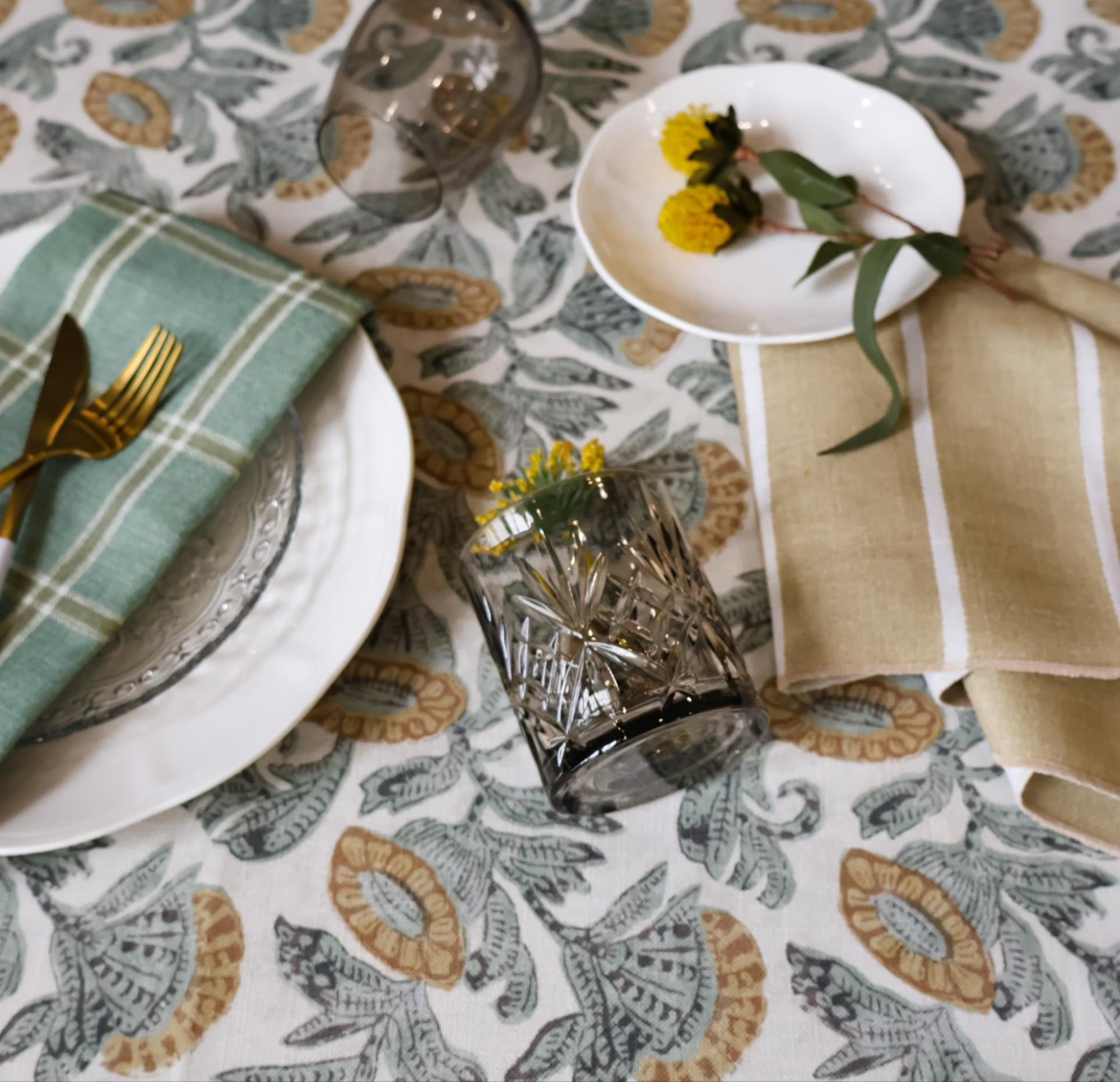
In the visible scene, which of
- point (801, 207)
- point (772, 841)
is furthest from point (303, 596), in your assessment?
point (801, 207)

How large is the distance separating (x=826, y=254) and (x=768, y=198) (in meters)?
0.10

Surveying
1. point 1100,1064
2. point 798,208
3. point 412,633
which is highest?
point 798,208

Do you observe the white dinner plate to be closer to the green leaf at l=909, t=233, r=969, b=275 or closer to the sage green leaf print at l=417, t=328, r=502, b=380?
the sage green leaf print at l=417, t=328, r=502, b=380

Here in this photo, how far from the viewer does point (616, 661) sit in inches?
17.4

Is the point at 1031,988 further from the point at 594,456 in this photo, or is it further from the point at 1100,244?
the point at 1100,244

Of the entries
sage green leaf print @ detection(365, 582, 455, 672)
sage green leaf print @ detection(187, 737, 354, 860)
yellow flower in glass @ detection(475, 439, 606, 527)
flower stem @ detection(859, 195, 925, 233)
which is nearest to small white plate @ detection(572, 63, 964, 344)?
flower stem @ detection(859, 195, 925, 233)

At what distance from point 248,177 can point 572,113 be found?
0.79 ft

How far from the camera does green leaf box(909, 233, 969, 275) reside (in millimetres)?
567

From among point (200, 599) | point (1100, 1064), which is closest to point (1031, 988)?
point (1100, 1064)

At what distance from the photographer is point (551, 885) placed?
497 mm

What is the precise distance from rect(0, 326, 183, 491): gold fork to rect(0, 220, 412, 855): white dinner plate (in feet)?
0.31

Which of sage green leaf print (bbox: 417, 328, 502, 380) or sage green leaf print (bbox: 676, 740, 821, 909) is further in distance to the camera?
sage green leaf print (bbox: 417, 328, 502, 380)

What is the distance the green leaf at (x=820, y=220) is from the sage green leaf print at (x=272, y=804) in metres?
0.42

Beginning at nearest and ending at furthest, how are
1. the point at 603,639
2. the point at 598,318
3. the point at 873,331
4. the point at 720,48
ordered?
the point at 603,639 → the point at 873,331 → the point at 598,318 → the point at 720,48
